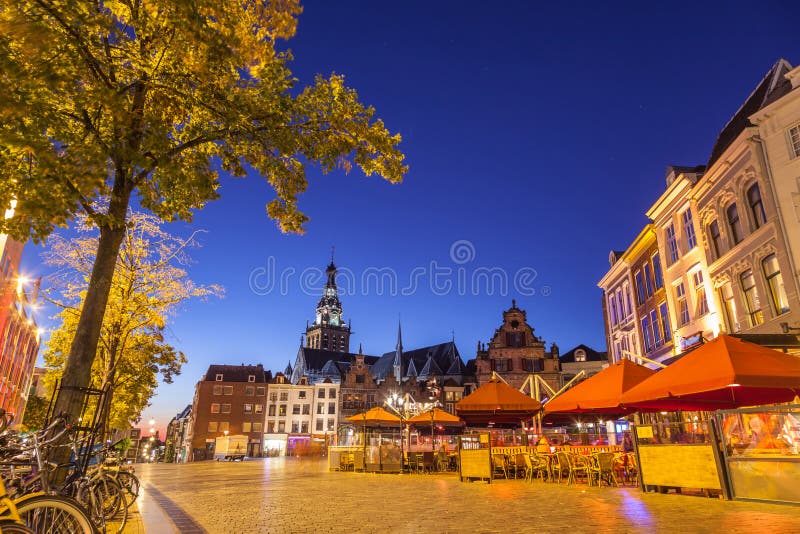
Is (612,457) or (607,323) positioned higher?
(607,323)

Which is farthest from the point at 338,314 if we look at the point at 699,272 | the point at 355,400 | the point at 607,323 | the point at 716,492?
the point at 716,492

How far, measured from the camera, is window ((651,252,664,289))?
25.9 meters

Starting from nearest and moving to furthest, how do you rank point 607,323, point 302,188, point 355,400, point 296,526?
point 296,526 → point 302,188 → point 607,323 → point 355,400

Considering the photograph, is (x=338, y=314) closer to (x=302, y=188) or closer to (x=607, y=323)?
(x=607, y=323)

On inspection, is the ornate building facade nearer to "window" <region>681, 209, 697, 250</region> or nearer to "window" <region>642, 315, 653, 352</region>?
"window" <region>642, 315, 653, 352</region>

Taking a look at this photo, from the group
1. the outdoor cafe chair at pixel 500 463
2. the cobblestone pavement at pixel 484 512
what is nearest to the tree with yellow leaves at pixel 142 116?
the cobblestone pavement at pixel 484 512

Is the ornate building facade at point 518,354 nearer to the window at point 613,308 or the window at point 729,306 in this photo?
the window at point 613,308

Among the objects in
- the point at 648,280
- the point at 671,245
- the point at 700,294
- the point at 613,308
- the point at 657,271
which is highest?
the point at 671,245

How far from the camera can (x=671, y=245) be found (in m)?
24.2

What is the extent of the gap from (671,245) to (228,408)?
211 feet

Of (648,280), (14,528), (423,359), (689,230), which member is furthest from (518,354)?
(14,528)

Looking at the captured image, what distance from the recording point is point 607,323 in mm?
36562

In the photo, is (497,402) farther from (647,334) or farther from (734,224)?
(647,334)

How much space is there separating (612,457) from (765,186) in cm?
1059
